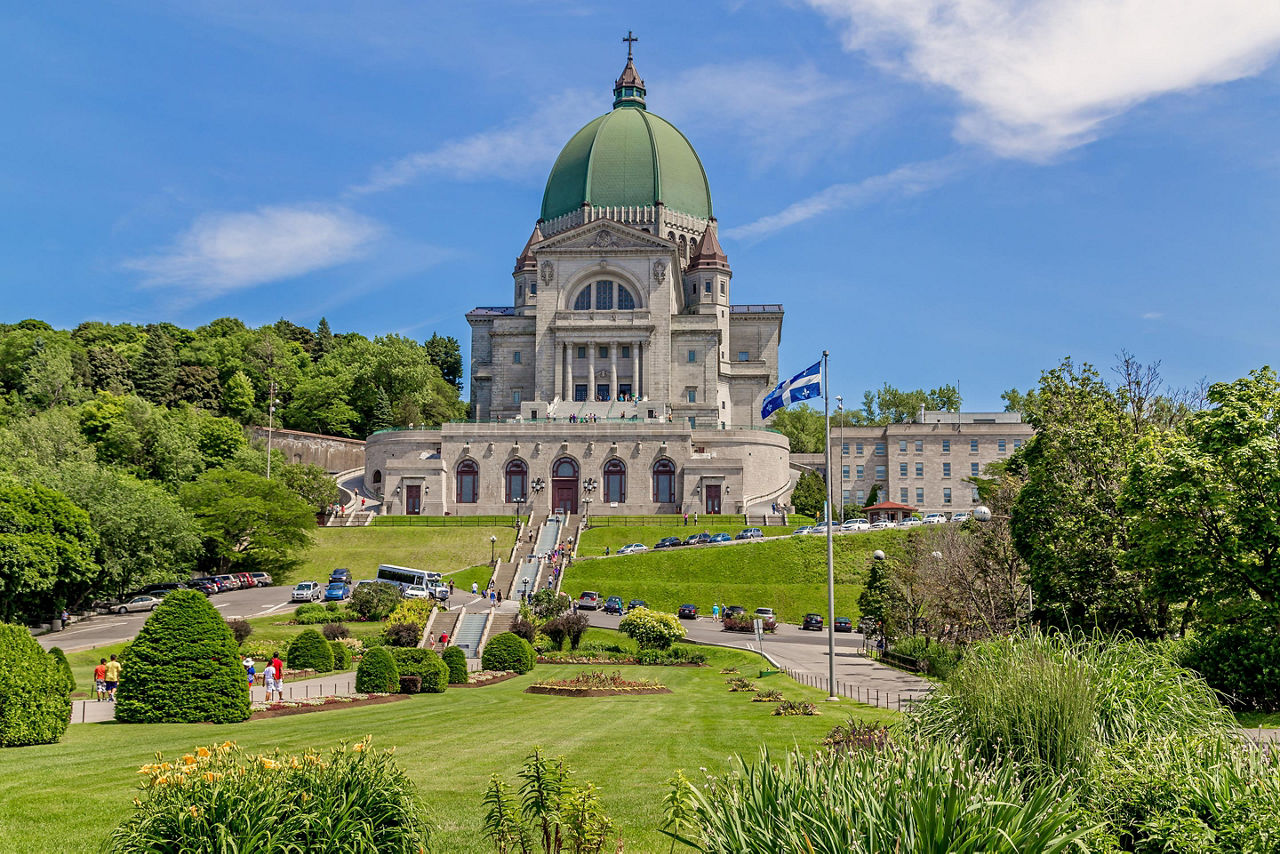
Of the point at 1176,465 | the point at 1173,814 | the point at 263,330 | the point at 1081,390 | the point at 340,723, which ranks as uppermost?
the point at 263,330

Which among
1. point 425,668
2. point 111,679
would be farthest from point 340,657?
point 111,679

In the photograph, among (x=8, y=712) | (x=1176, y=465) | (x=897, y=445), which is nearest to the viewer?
(x=8, y=712)

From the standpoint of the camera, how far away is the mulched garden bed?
26638 mm

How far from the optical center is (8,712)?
20000 millimetres

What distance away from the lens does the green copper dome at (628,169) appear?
107 metres

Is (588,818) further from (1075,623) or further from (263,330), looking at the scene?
(263,330)

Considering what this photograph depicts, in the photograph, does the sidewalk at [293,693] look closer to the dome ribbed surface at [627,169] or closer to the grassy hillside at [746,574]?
the grassy hillside at [746,574]

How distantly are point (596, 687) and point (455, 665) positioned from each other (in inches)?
220

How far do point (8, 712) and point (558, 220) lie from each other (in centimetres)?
9372

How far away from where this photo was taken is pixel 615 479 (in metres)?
84.9

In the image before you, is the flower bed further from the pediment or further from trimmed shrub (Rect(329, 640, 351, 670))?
the pediment

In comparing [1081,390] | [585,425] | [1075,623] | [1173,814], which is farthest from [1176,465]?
[585,425]

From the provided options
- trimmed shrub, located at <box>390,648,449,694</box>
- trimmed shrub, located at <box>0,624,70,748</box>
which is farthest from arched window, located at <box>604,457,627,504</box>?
trimmed shrub, located at <box>0,624,70,748</box>

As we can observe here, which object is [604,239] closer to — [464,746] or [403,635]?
[403,635]
